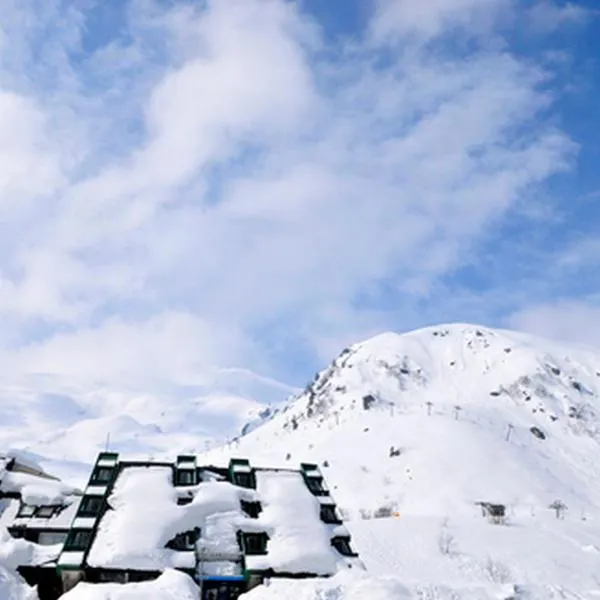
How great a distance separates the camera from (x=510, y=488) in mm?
105562

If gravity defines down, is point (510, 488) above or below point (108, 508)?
above

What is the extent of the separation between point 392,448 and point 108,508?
109 metres

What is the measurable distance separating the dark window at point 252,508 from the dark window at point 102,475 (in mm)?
6180

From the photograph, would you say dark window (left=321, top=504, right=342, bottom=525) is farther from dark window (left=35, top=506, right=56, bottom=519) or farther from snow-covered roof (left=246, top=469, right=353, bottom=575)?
dark window (left=35, top=506, right=56, bottom=519)

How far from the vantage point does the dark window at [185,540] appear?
23.5 m

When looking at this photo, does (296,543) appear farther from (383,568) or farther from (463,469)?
(463,469)

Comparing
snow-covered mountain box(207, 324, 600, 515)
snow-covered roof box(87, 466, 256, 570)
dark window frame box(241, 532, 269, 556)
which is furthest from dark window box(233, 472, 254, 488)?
snow-covered mountain box(207, 324, 600, 515)

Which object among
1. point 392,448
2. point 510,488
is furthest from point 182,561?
point 392,448

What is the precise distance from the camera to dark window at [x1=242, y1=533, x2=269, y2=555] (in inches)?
933

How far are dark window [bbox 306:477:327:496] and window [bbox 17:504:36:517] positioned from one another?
12.1 metres

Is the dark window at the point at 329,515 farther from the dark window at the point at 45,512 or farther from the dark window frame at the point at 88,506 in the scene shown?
the dark window at the point at 45,512

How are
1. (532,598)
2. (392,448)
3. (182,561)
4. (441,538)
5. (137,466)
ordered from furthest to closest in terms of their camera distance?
(392,448) < (441,538) < (137,466) < (182,561) < (532,598)

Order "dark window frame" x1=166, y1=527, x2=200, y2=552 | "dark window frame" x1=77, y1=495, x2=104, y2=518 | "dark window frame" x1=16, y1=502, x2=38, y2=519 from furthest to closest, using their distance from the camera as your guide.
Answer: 1. "dark window frame" x1=16, y1=502, x2=38, y2=519
2. "dark window frame" x1=77, y1=495, x2=104, y2=518
3. "dark window frame" x1=166, y1=527, x2=200, y2=552

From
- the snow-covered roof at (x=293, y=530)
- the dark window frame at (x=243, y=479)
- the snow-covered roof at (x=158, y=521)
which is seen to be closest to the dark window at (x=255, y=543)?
the snow-covered roof at (x=293, y=530)
